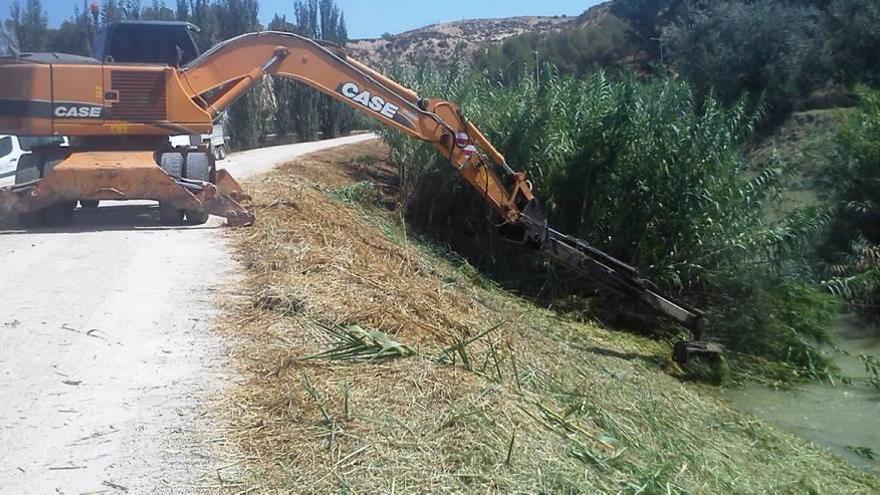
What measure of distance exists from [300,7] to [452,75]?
25594 millimetres

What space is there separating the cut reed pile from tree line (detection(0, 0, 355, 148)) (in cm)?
1996

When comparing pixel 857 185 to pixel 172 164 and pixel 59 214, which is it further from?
pixel 59 214

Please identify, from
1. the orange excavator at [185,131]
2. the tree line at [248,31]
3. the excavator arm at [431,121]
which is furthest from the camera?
the tree line at [248,31]

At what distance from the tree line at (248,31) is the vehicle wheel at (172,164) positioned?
1594 cm

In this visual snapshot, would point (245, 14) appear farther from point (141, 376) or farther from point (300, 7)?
point (141, 376)

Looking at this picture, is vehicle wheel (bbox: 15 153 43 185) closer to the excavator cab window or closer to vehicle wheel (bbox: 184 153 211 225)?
vehicle wheel (bbox: 184 153 211 225)

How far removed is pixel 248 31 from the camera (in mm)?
39781

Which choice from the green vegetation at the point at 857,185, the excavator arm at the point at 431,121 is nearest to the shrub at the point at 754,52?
the green vegetation at the point at 857,185

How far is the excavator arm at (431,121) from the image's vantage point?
44.3 feet

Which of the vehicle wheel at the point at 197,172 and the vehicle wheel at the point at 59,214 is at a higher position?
the vehicle wheel at the point at 197,172

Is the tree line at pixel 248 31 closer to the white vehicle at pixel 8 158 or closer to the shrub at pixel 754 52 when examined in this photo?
the white vehicle at pixel 8 158

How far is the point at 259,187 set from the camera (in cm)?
1692

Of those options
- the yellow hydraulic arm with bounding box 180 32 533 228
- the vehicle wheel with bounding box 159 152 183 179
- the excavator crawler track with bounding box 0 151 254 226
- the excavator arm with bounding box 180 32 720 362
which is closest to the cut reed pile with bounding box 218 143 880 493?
the excavator crawler track with bounding box 0 151 254 226

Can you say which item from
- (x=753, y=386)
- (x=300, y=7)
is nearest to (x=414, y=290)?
(x=753, y=386)
